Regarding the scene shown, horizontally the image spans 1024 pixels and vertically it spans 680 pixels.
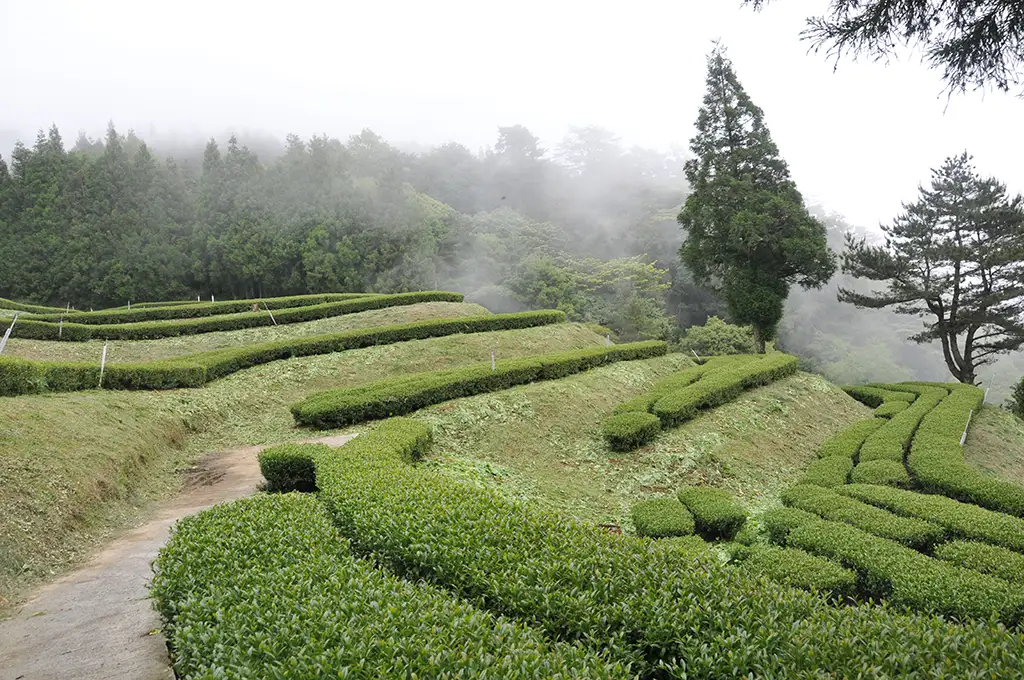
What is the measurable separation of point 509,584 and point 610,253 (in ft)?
177

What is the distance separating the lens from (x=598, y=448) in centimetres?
1049

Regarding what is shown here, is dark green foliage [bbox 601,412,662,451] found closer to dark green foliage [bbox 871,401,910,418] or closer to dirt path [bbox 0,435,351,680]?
dirt path [bbox 0,435,351,680]

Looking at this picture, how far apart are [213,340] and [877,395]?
66.7 feet

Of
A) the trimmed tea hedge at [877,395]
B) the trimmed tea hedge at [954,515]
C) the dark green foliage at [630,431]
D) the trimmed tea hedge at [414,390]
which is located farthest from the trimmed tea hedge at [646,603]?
the trimmed tea hedge at [877,395]

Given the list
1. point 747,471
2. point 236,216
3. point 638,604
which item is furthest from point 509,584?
point 236,216

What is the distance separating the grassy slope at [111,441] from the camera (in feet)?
19.1

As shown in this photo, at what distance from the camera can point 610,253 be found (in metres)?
55.9

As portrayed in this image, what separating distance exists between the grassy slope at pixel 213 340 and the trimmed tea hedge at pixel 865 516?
48.3 ft

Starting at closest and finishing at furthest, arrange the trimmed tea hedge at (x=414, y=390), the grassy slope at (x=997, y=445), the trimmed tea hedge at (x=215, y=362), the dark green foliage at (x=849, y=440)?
the trimmed tea hedge at (x=215, y=362) < the trimmed tea hedge at (x=414, y=390) < the dark green foliage at (x=849, y=440) < the grassy slope at (x=997, y=445)

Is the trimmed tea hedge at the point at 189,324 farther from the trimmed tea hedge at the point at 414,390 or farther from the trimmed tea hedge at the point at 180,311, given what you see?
the trimmed tea hedge at the point at 414,390

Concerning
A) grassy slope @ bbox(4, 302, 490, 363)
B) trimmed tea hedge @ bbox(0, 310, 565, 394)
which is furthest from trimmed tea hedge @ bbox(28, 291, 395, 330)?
trimmed tea hedge @ bbox(0, 310, 565, 394)

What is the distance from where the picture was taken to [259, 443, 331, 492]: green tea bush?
7629 mm

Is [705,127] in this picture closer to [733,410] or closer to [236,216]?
[733,410]

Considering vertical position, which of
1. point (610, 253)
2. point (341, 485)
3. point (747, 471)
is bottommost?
point (747, 471)
